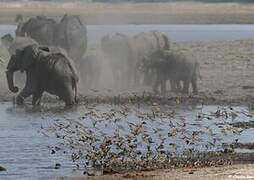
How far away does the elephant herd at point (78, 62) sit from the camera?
26.5 metres

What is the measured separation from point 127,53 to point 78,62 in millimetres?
1814

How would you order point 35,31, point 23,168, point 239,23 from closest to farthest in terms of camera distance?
point 23,168 < point 35,31 < point 239,23

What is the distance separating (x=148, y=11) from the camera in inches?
4628

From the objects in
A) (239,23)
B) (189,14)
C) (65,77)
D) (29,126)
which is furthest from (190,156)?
(189,14)

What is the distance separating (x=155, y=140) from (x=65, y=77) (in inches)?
274

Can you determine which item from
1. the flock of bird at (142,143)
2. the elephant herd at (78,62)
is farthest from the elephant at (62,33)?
the flock of bird at (142,143)

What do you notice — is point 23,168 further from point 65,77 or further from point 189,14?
point 189,14

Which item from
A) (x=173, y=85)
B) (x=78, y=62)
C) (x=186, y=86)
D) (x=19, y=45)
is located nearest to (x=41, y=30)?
(x=78, y=62)

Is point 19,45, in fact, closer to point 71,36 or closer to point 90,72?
point 90,72

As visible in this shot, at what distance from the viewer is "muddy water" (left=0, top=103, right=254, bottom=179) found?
17609 millimetres

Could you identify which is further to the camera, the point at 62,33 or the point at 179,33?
the point at 179,33

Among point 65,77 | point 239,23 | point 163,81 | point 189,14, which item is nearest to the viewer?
point 65,77

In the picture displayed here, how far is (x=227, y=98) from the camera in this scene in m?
27.9

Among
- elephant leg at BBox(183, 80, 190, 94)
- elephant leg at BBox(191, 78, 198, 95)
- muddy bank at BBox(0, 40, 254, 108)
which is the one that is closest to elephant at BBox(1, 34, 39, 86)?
muddy bank at BBox(0, 40, 254, 108)
